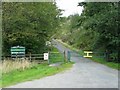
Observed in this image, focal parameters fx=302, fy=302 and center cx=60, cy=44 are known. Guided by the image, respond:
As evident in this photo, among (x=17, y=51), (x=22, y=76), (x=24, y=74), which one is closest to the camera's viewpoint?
(x=22, y=76)

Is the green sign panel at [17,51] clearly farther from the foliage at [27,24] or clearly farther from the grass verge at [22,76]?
the grass verge at [22,76]

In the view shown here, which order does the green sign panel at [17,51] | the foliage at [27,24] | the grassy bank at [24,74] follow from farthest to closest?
the foliage at [27,24], the green sign panel at [17,51], the grassy bank at [24,74]

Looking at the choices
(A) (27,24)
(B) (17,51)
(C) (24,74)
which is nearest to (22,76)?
(C) (24,74)

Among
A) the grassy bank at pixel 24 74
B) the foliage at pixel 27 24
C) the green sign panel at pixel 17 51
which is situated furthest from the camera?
the foliage at pixel 27 24

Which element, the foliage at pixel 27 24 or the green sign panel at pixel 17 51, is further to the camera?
the foliage at pixel 27 24

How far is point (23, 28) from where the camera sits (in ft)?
87.2

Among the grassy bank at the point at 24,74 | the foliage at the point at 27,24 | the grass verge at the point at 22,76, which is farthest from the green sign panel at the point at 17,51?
the grass verge at the point at 22,76

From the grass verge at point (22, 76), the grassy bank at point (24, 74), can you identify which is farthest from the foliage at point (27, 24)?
the grass verge at point (22, 76)

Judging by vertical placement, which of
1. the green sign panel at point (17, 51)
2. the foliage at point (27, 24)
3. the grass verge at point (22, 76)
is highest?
the foliage at point (27, 24)

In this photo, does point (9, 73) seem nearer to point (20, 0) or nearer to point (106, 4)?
point (20, 0)

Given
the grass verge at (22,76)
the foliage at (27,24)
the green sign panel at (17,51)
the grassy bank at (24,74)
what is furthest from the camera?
the foliage at (27,24)

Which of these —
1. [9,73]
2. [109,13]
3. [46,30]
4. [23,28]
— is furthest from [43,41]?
[9,73]

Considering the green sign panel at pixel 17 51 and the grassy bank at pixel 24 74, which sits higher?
the green sign panel at pixel 17 51

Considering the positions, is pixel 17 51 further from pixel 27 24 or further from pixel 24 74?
pixel 24 74
